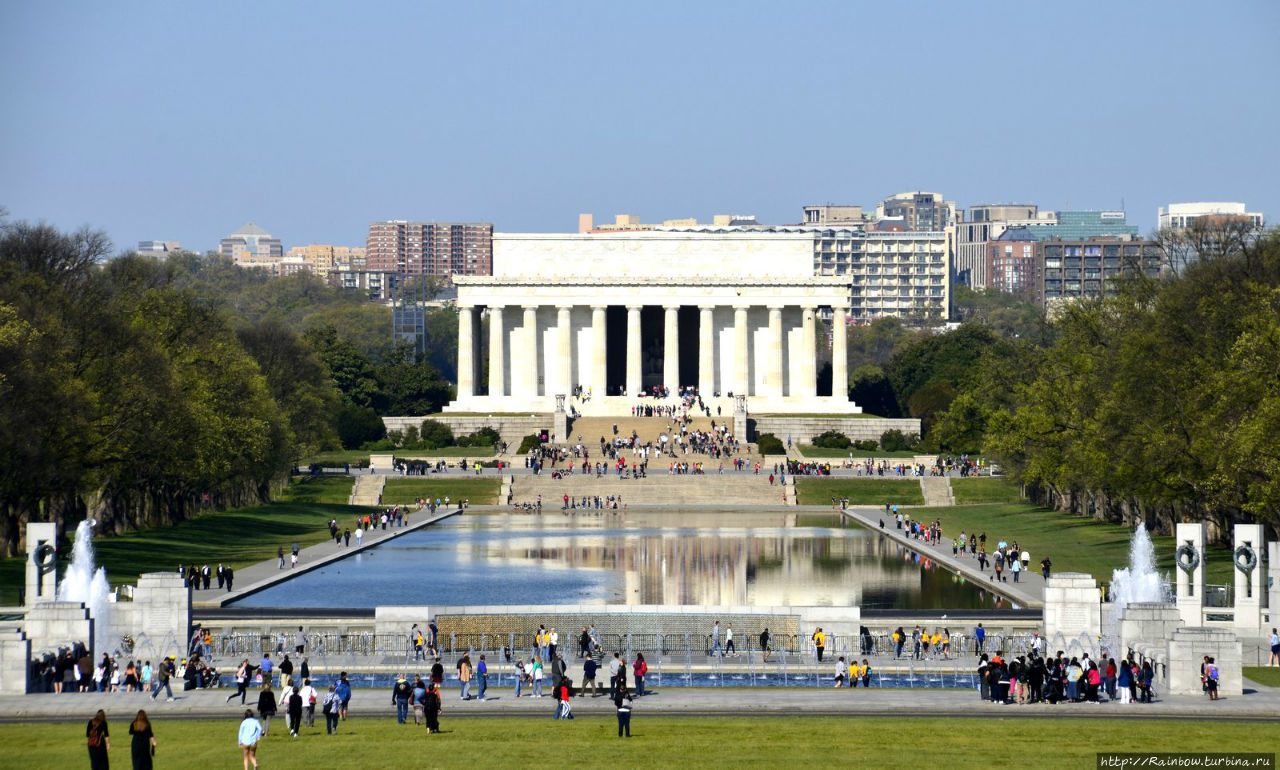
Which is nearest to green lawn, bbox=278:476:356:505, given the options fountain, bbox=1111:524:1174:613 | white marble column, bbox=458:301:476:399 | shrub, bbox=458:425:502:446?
shrub, bbox=458:425:502:446

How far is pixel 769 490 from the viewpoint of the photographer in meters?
102

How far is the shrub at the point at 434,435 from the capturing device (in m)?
125

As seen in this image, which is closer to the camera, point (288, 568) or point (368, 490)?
point (288, 568)

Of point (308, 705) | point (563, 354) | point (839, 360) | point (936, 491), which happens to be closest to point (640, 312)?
point (563, 354)

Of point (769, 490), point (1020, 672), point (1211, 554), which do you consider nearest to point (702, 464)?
point (769, 490)

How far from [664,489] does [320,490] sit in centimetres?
1811

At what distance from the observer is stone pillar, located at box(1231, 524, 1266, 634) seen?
49.0 metres

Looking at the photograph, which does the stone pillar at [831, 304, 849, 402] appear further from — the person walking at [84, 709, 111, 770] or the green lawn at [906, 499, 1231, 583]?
the person walking at [84, 709, 111, 770]

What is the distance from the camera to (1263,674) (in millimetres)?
43469

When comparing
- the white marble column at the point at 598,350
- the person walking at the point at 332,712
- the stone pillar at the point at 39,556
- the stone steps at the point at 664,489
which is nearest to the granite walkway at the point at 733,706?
the person walking at the point at 332,712

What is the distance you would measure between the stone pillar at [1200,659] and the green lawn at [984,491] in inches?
2355

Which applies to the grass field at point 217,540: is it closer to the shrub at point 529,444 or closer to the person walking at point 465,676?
the shrub at point 529,444

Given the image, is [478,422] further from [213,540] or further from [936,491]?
[213,540]

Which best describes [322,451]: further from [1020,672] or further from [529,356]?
[1020,672]
